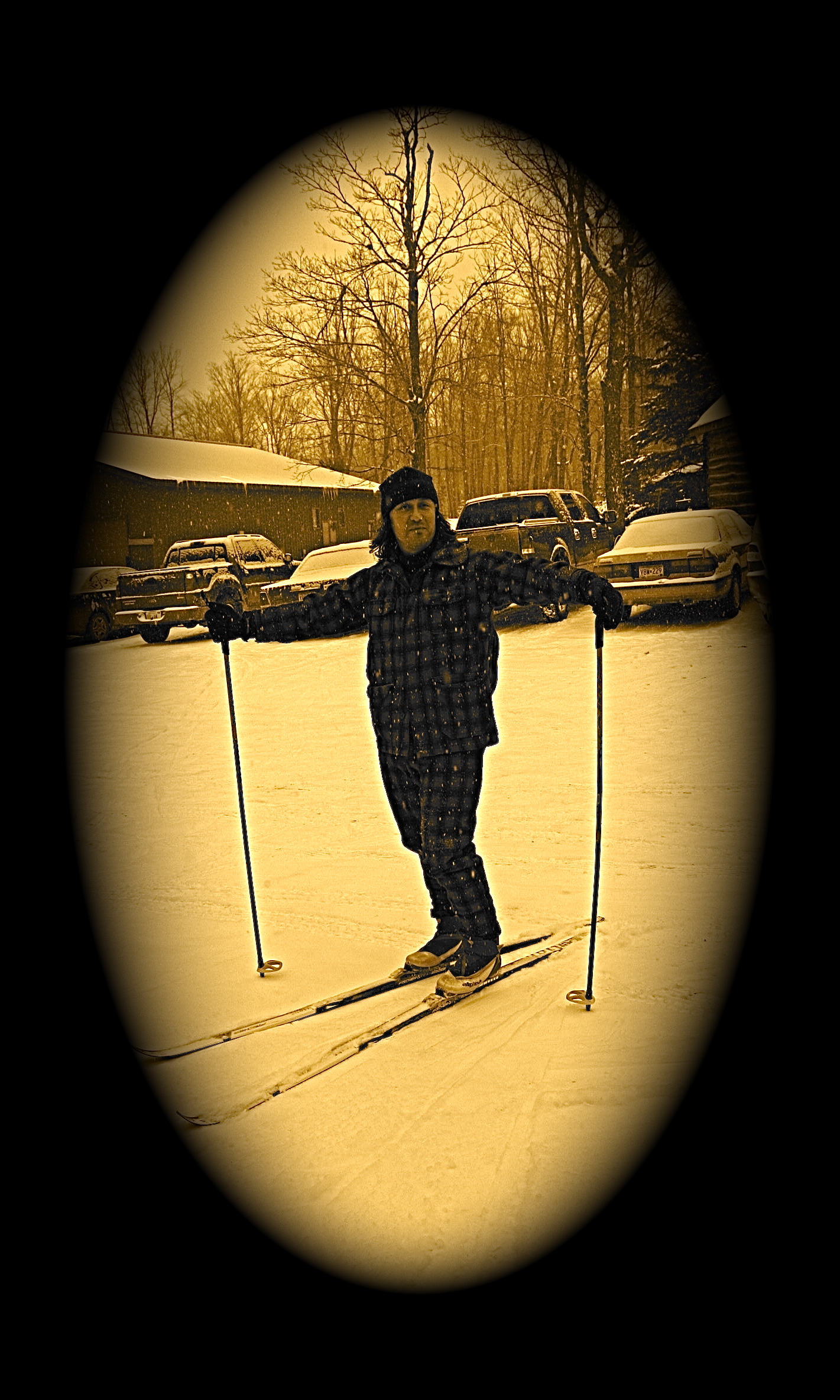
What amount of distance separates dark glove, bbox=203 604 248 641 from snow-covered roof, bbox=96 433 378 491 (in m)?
0.29

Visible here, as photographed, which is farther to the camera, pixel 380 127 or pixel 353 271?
pixel 353 271

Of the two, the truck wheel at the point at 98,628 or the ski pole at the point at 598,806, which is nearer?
the truck wheel at the point at 98,628

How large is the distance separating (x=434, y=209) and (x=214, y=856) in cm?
157

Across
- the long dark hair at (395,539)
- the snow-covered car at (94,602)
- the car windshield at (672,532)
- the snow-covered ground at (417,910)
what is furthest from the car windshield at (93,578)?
the car windshield at (672,532)

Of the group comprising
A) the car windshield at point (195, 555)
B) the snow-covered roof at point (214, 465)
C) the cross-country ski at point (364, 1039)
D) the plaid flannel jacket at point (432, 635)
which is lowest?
the cross-country ski at point (364, 1039)

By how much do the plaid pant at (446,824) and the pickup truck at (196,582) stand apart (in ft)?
1.54

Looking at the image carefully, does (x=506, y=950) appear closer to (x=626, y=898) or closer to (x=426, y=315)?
(x=626, y=898)

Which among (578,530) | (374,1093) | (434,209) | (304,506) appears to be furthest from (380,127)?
(374,1093)

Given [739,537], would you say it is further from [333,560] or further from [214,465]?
[214,465]

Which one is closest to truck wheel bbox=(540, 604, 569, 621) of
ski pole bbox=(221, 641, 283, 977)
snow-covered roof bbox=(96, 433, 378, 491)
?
snow-covered roof bbox=(96, 433, 378, 491)

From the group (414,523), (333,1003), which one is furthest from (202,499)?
(333,1003)

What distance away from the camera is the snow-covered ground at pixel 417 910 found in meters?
1.41

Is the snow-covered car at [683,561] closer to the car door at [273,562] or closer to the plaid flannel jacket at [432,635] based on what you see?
the plaid flannel jacket at [432,635]

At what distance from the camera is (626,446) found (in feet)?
5.02
